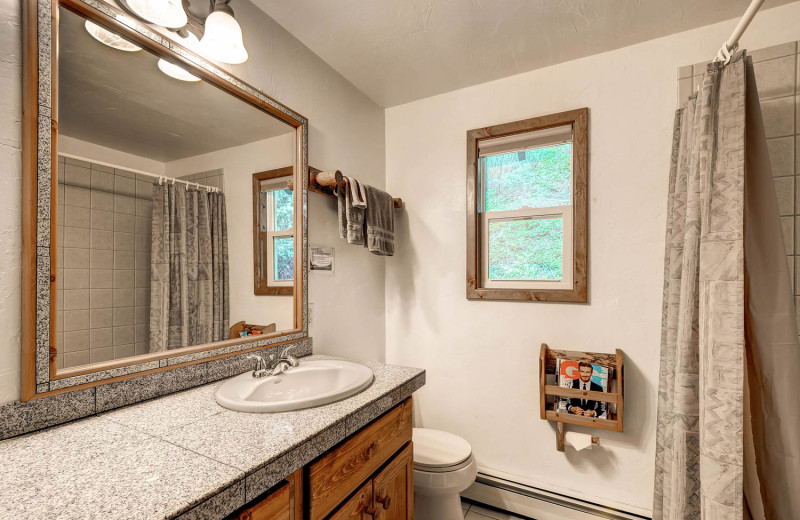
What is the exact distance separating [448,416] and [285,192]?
1.51 m

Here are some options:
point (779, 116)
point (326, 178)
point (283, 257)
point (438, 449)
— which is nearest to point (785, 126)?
point (779, 116)

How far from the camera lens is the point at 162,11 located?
103cm

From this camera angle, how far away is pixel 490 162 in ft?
6.84

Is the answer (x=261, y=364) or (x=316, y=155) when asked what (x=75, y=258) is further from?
(x=316, y=155)

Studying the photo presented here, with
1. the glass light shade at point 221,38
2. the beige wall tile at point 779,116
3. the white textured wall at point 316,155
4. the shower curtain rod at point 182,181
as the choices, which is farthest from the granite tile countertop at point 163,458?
the beige wall tile at point 779,116

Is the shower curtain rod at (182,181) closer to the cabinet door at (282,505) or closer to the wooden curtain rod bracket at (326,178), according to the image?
the wooden curtain rod bracket at (326,178)

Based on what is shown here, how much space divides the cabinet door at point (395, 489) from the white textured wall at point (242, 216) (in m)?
0.68

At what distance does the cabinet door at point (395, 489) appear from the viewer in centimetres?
114

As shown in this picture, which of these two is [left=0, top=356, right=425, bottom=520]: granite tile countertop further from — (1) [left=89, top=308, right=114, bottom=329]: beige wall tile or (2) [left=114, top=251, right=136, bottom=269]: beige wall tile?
(2) [left=114, top=251, right=136, bottom=269]: beige wall tile

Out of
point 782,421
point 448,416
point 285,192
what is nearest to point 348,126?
point 285,192

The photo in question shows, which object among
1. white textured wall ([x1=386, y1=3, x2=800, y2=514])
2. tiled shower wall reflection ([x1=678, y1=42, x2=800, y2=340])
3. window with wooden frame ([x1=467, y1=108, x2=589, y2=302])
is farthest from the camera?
window with wooden frame ([x1=467, y1=108, x2=589, y2=302])

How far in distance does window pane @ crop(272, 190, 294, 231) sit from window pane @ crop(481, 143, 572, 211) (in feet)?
3.59

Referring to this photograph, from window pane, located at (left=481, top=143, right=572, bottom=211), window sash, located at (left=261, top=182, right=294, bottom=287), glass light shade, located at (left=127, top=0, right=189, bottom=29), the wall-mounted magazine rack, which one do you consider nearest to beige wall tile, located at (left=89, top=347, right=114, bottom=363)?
window sash, located at (left=261, top=182, right=294, bottom=287)

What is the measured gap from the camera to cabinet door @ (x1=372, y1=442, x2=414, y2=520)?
1137 mm
